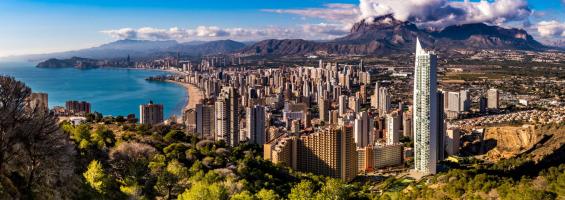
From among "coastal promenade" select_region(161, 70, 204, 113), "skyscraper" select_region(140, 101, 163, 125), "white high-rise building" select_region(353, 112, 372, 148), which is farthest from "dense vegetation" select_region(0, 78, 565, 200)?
"coastal promenade" select_region(161, 70, 204, 113)

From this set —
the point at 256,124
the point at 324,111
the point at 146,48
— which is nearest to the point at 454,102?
the point at 324,111

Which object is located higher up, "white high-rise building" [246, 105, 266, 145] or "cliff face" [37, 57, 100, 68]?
"cliff face" [37, 57, 100, 68]

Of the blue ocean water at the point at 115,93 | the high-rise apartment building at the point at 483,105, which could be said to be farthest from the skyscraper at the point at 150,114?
the high-rise apartment building at the point at 483,105

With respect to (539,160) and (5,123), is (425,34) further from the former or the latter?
(5,123)

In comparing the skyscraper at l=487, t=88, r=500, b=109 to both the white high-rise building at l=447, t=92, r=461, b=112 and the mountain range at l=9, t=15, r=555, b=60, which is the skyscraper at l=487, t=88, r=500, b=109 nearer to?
the white high-rise building at l=447, t=92, r=461, b=112

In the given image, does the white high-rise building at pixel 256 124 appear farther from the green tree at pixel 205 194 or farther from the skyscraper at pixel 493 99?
the skyscraper at pixel 493 99

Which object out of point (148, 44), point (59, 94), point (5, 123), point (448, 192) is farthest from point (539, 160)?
point (148, 44)
